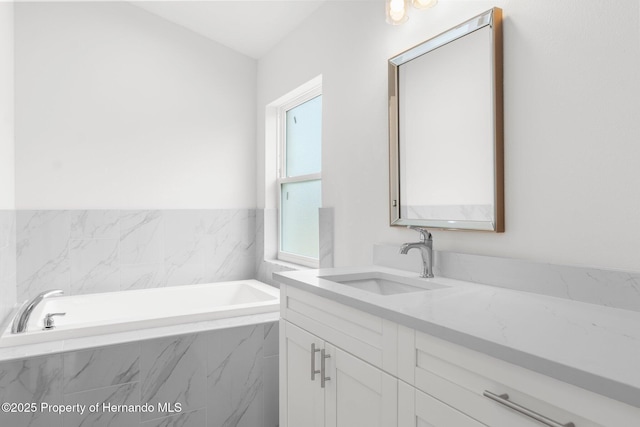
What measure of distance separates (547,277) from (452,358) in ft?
1.75

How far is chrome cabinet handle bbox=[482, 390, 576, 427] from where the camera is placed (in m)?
0.74

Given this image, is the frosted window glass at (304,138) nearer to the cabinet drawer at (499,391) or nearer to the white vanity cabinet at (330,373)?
the white vanity cabinet at (330,373)

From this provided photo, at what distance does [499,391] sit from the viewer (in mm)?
854

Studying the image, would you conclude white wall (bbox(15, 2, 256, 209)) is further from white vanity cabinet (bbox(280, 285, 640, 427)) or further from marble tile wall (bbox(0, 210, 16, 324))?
white vanity cabinet (bbox(280, 285, 640, 427))

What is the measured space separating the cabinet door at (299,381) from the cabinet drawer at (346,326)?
5cm

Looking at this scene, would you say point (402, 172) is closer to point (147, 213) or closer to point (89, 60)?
point (147, 213)

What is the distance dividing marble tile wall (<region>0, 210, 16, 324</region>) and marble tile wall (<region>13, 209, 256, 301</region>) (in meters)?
0.10

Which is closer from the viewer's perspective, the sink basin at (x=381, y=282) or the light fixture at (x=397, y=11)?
the sink basin at (x=381, y=282)

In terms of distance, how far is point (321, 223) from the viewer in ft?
8.45

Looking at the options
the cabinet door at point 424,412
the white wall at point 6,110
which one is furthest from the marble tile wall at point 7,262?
the cabinet door at point 424,412

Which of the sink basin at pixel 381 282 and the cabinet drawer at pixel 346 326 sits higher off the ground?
the sink basin at pixel 381 282

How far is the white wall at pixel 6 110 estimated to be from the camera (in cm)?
236

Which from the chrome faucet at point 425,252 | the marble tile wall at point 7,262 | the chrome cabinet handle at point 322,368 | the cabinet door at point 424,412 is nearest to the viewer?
the cabinet door at point 424,412

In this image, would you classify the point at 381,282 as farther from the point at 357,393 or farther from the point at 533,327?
the point at 533,327
